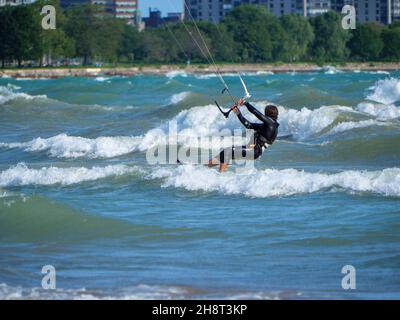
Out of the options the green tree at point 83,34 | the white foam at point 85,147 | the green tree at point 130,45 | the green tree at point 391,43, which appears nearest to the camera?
the white foam at point 85,147

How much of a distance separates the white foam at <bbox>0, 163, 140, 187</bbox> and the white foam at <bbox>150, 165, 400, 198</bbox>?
161cm

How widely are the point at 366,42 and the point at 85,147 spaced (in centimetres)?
12110

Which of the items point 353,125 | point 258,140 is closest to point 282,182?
point 258,140

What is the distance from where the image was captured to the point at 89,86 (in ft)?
231

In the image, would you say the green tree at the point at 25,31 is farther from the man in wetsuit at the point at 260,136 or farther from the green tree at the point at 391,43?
the man in wetsuit at the point at 260,136

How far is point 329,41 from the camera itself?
149250mm

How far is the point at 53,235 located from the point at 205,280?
3.99 m

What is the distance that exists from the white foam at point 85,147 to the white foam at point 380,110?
11.1m

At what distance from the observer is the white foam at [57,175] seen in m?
20.6

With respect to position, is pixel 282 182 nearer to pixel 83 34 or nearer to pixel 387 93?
pixel 387 93

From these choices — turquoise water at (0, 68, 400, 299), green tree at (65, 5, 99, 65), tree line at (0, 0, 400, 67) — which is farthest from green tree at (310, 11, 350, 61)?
turquoise water at (0, 68, 400, 299)

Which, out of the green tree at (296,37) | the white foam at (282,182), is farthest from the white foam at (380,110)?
the green tree at (296,37)

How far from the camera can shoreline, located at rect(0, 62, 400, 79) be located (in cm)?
10878
